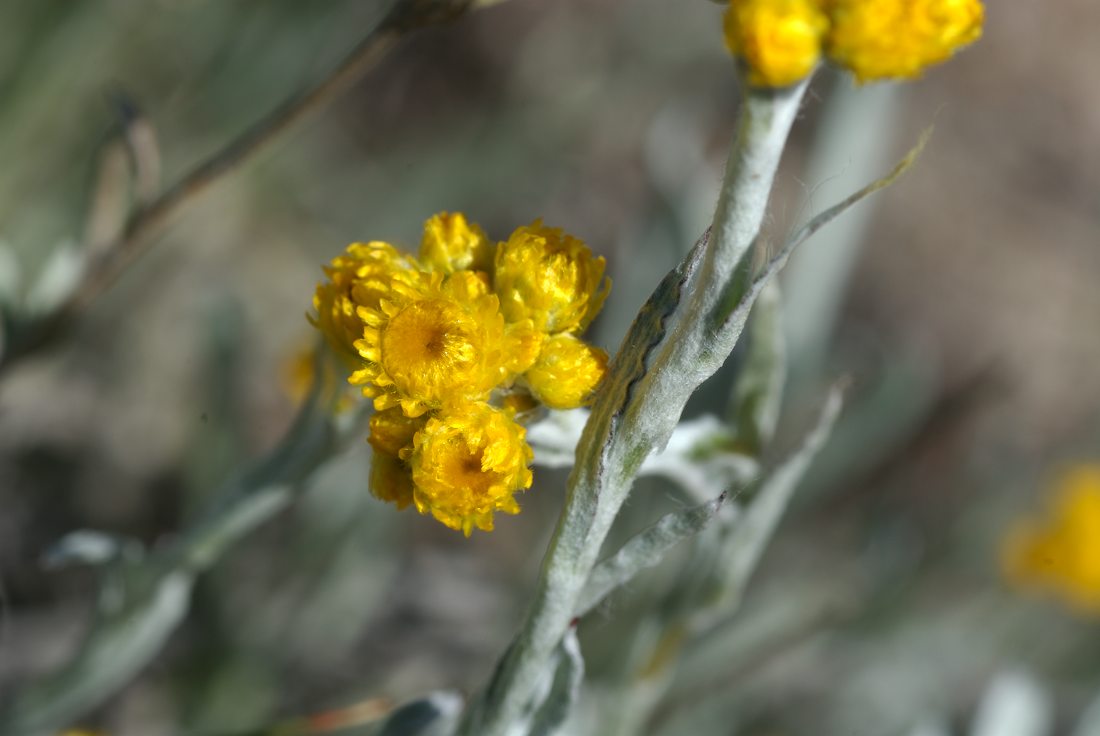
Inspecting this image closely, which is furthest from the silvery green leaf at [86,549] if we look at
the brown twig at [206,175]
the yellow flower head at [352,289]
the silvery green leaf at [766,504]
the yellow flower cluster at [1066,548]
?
the yellow flower cluster at [1066,548]

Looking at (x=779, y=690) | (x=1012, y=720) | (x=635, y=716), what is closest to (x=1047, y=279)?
(x=779, y=690)

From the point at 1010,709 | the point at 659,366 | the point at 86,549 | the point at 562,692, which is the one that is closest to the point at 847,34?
the point at 659,366

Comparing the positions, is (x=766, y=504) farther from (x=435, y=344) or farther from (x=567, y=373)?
(x=435, y=344)

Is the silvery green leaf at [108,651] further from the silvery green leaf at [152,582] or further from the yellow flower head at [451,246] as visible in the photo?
the yellow flower head at [451,246]

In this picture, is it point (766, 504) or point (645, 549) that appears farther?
point (766, 504)

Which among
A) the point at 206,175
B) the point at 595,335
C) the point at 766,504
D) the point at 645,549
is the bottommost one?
the point at 595,335

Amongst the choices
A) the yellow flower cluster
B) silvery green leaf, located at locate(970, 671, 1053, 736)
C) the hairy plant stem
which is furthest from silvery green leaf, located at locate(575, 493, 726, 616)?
the yellow flower cluster

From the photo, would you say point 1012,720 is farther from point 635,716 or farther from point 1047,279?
point 1047,279
